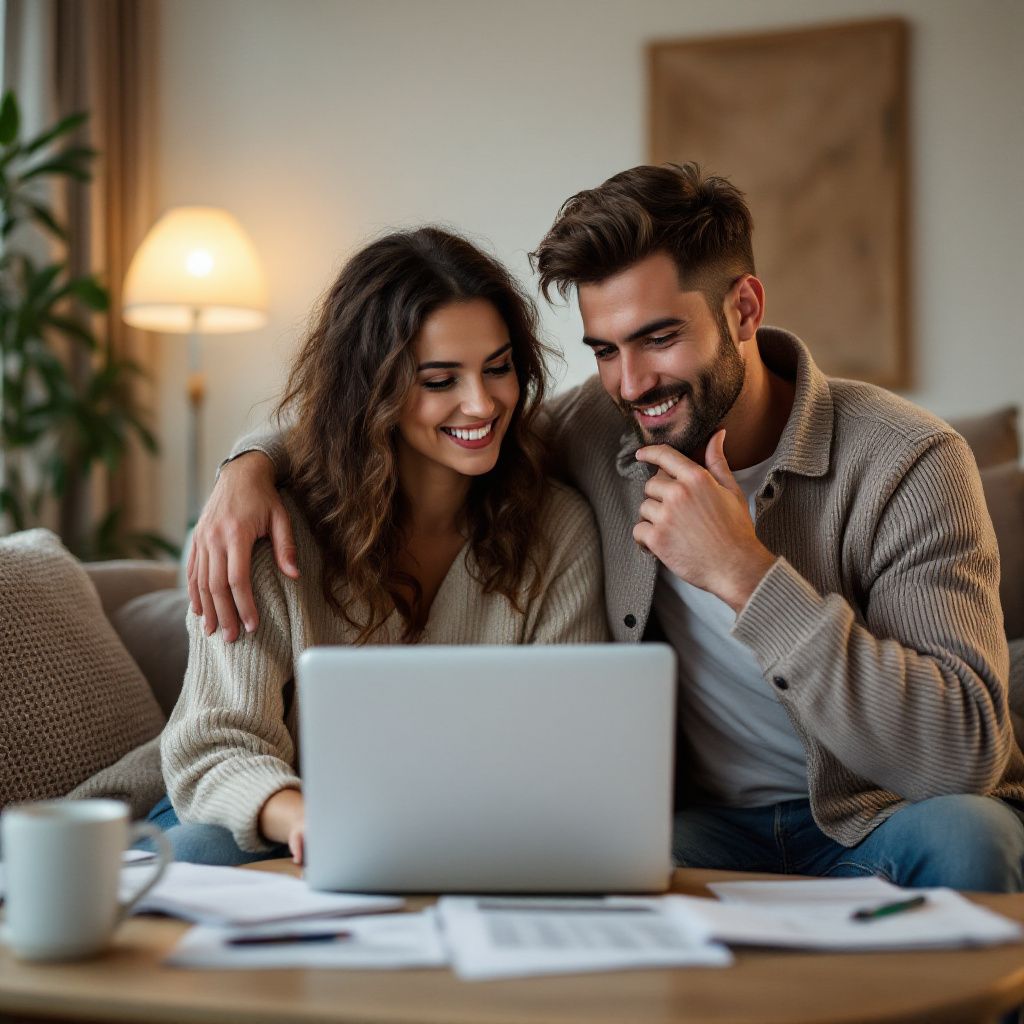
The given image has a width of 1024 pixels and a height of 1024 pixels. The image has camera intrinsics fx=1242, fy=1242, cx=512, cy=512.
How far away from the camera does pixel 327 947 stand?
94cm

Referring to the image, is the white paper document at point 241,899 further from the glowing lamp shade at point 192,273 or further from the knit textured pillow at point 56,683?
the glowing lamp shade at point 192,273

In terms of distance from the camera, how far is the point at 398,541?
1764 mm

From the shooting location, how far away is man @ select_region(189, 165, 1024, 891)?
1.35 meters

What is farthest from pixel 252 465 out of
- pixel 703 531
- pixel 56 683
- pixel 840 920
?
pixel 840 920

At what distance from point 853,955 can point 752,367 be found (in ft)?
3.28

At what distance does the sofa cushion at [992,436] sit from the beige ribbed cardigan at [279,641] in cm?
86

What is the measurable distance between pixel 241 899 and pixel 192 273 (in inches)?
103

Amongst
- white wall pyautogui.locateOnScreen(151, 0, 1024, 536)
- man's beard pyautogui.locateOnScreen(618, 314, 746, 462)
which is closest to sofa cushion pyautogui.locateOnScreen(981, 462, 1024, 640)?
man's beard pyautogui.locateOnScreen(618, 314, 746, 462)

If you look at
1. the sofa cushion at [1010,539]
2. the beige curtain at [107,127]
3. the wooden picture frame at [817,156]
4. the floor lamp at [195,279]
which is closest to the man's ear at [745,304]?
the sofa cushion at [1010,539]

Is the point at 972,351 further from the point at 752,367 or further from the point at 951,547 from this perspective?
the point at 951,547

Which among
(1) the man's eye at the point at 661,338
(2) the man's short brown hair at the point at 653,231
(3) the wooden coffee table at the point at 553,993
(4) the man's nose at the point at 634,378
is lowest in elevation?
(3) the wooden coffee table at the point at 553,993

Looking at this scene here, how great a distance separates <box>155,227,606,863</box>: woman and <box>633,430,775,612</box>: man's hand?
9.3 inches

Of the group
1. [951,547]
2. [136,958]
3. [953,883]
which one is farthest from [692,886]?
[951,547]

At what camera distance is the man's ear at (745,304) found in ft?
5.70
